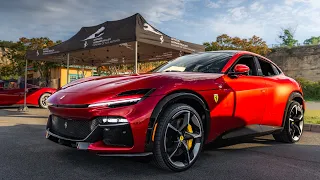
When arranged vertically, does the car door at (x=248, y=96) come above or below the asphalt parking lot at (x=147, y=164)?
above

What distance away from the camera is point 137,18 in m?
7.27

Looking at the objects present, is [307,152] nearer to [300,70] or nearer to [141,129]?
[141,129]

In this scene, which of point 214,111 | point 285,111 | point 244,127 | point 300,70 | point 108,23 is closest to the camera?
point 214,111

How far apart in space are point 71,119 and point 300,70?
4112 centimetres

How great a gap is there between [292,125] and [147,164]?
2.93m

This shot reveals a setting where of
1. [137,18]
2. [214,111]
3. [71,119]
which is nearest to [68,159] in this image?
[71,119]

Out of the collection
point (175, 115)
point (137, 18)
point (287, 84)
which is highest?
point (137, 18)

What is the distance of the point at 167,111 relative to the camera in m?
2.92

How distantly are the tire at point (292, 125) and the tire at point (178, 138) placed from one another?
86.7 inches

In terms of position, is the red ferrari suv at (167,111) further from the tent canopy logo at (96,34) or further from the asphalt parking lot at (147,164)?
the tent canopy logo at (96,34)

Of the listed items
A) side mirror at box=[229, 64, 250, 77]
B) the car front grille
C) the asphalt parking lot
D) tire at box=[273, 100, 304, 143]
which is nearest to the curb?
tire at box=[273, 100, 304, 143]

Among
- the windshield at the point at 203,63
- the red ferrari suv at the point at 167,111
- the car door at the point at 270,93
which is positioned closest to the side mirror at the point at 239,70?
the red ferrari suv at the point at 167,111

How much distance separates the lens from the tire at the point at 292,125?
4677mm

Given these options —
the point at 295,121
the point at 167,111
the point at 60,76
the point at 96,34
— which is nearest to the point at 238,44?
the point at 60,76
